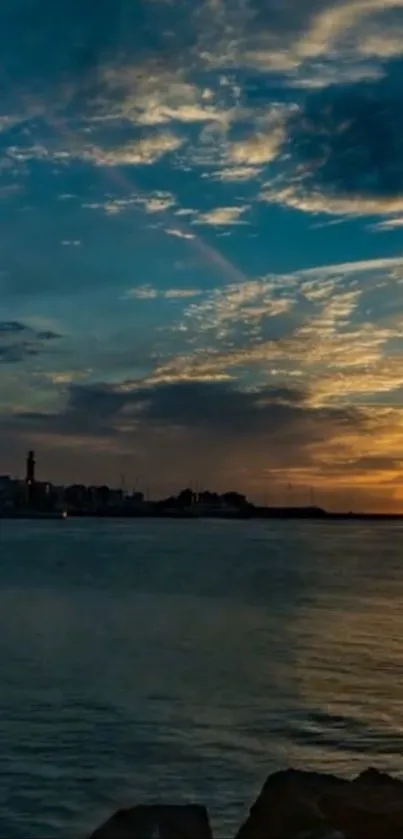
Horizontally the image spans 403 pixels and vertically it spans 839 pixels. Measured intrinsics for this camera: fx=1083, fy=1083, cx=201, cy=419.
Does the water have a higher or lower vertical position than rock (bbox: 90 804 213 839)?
lower

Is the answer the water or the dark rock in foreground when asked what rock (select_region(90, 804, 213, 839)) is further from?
the water

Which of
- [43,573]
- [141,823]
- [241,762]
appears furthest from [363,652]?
[43,573]

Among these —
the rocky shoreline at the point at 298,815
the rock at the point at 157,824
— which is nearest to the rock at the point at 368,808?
the rocky shoreline at the point at 298,815

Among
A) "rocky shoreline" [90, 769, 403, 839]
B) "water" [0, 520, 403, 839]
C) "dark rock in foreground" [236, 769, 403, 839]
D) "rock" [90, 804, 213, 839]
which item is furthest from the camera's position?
"water" [0, 520, 403, 839]

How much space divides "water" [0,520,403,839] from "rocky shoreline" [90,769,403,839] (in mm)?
1456

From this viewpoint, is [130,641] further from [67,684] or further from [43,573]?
[43,573]

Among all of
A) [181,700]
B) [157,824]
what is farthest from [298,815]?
[181,700]

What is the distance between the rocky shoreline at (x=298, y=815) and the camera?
1120 centimetres

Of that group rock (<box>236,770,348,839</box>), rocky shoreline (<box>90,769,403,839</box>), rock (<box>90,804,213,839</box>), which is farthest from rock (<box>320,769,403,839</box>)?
rock (<box>90,804,213,839</box>)

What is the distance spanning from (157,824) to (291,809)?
5.97ft

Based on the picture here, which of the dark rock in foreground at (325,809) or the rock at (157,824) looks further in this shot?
the dark rock in foreground at (325,809)

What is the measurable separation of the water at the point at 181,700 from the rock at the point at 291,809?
4.22 ft

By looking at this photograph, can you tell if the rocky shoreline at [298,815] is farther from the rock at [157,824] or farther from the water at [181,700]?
the water at [181,700]

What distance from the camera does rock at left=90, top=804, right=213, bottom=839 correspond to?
11055 millimetres
